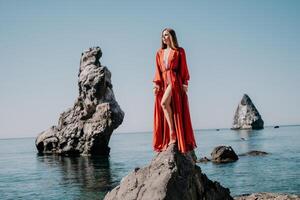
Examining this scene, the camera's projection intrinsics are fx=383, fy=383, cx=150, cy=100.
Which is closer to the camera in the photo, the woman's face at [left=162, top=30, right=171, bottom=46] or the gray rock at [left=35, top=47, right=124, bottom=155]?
the woman's face at [left=162, top=30, right=171, bottom=46]

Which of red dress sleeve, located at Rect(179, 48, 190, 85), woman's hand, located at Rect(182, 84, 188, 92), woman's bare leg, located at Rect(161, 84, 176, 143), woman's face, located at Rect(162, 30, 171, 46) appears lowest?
woman's bare leg, located at Rect(161, 84, 176, 143)

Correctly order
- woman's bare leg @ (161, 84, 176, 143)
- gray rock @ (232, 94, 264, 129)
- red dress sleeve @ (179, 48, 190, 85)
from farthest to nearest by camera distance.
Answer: gray rock @ (232, 94, 264, 129)
red dress sleeve @ (179, 48, 190, 85)
woman's bare leg @ (161, 84, 176, 143)

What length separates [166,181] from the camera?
767cm

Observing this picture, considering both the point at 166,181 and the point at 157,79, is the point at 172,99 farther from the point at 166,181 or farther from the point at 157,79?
the point at 166,181

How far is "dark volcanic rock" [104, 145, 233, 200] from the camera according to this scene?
765 centimetres

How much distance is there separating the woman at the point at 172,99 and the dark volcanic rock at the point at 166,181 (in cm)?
57

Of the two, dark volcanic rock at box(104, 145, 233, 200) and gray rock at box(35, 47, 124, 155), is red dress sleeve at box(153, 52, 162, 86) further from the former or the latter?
gray rock at box(35, 47, 124, 155)

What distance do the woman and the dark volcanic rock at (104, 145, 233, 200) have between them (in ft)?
1.88

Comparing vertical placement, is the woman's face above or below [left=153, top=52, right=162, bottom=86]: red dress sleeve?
above

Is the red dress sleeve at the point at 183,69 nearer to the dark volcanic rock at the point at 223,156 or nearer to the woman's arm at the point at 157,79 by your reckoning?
the woman's arm at the point at 157,79

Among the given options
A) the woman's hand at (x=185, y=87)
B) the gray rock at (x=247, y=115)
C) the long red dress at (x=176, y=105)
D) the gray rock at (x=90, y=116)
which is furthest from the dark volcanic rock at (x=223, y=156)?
the gray rock at (x=247, y=115)

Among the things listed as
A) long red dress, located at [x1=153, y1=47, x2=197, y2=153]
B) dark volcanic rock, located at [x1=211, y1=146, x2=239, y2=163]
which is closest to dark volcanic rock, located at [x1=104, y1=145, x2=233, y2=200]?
long red dress, located at [x1=153, y1=47, x2=197, y2=153]

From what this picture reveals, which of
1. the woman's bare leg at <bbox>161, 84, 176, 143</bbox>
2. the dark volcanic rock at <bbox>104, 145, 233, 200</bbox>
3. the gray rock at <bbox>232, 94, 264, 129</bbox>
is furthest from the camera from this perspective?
the gray rock at <bbox>232, 94, 264, 129</bbox>

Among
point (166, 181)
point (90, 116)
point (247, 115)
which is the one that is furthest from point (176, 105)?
point (247, 115)
